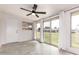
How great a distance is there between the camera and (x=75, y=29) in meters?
4.78

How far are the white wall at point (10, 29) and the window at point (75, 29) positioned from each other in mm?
4257

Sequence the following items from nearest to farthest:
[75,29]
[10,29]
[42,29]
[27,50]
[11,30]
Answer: [75,29]
[27,50]
[10,29]
[11,30]
[42,29]

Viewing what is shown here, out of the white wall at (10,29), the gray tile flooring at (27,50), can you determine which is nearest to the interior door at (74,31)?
the gray tile flooring at (27,50)

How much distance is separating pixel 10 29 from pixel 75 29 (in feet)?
14.9

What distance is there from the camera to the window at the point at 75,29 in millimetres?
4656

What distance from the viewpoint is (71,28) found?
16.1 ft

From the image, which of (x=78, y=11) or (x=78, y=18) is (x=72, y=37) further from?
(x=78, y=11)

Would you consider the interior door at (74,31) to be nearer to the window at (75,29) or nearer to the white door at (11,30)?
the window at (75,29)

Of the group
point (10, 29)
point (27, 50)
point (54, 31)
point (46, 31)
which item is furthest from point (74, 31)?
point (10, 29)

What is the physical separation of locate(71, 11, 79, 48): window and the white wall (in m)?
4.26

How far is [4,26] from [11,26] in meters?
0.81

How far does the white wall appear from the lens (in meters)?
6.27

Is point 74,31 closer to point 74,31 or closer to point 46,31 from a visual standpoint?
point 74,31

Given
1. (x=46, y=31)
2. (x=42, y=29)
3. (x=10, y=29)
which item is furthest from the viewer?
(x=42, y=29)
